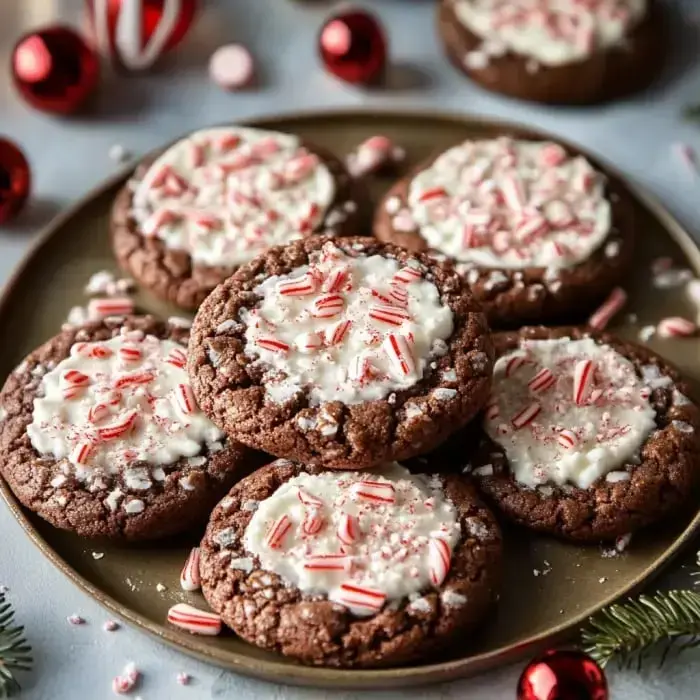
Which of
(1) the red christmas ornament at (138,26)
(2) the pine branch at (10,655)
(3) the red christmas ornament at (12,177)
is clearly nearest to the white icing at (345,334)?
→ (2) the pine branch at (10,655)

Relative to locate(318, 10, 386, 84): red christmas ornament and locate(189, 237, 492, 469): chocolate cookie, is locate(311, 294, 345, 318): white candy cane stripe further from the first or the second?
locate(318, 10, 386, 84): red christmas ornament

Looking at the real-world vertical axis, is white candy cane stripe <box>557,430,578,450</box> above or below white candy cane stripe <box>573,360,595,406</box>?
below

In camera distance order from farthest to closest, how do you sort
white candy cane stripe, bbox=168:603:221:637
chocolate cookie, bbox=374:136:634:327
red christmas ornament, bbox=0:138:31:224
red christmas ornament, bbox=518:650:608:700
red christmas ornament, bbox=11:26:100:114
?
red christmas ornament, bbox=11:26:100:114 < red christmas ornament, bbox=0:138:31:224 < chocolate cookie, bbox=374:136:634:327 < white candy cane stripe, bbox=168:603:221:637 < red christmas ornament, bbox=518:650:608:700

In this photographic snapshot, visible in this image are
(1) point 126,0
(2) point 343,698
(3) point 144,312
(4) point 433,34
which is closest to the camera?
(2) point 343,698

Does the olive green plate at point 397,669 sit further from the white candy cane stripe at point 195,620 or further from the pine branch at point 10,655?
the pine branch at point 10,655

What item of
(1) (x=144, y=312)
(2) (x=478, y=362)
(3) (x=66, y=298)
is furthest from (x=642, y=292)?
(3) (x=66, y=298)

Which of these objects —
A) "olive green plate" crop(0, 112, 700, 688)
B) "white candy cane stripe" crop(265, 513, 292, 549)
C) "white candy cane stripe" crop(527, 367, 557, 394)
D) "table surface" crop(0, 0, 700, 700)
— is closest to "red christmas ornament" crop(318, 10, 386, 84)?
"table surface" crop(0, 0, 700, 700)

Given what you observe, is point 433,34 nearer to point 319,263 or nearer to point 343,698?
point 319,263
